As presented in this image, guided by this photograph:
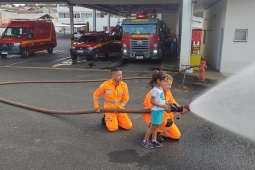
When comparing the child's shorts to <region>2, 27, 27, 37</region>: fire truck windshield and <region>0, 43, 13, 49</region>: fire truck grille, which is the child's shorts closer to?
<region>0, 43, 13, 49</region>: fire truck grille

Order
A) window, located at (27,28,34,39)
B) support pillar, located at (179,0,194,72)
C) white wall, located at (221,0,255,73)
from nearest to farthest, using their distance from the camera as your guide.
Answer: white wall, located at (221,0,255,73) → support pillar, located at (179,0,194,72) → window, located at (27,28,34,39)

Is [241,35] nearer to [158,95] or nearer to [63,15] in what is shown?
[158,95]

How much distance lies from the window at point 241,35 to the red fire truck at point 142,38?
4446mm

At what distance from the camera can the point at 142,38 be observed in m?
14.9

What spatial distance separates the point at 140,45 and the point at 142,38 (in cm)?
43

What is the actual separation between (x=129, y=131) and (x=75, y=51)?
12143 millimetres

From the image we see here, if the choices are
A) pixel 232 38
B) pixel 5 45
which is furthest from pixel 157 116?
pixel 5 45

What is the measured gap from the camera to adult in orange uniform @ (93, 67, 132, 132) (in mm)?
5203

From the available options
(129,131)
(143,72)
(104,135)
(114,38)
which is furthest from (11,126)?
(114,38)

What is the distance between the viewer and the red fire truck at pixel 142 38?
49.2ft

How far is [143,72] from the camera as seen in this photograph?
509 inches

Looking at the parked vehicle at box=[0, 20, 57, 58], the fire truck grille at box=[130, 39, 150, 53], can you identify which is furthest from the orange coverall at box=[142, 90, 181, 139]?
the parked vehicle at box=[0, 20, 57, 58]

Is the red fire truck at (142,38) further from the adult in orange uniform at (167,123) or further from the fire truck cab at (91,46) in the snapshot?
the adult in orange uniform at (167,123)

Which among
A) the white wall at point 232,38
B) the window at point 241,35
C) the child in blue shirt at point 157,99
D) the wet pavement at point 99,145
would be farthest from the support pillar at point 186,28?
the child in blue shirt at point 157,99
